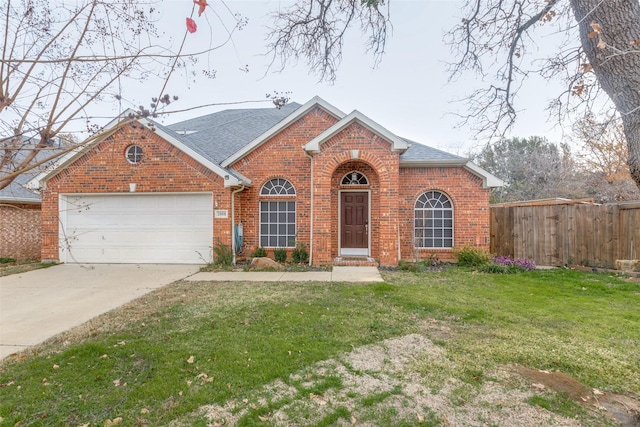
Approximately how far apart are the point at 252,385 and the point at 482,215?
9796 mm

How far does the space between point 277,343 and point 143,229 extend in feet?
27.4

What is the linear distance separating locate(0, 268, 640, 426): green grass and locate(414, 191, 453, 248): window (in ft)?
12.8

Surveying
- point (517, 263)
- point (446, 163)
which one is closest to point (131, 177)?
point (446, 163)

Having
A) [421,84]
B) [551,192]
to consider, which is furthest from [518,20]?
[551,192]

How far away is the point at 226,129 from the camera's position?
47.5 ft

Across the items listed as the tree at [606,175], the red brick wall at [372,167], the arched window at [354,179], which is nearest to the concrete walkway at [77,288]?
the red brick wall at [372,167]

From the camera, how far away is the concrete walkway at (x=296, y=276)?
812 centimetres

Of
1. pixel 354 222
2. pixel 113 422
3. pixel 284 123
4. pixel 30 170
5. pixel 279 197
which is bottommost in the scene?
pixel 113 422

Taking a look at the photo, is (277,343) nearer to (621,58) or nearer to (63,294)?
(621,58)

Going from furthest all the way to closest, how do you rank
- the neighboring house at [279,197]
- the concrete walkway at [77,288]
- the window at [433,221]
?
1. the window at [433,221]
2. the neighboring house at [279,197]
3. the concrete walkway at [77,288]

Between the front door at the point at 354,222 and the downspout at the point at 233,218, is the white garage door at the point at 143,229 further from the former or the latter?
the front door at the point at 354,222

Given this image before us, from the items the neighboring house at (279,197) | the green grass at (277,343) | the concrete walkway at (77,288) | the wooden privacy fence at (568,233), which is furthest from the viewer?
the neighboring house at (279,197)

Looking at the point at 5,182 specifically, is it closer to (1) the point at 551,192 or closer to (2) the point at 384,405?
(2) the point at 384,405

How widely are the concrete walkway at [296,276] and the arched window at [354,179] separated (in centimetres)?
308
